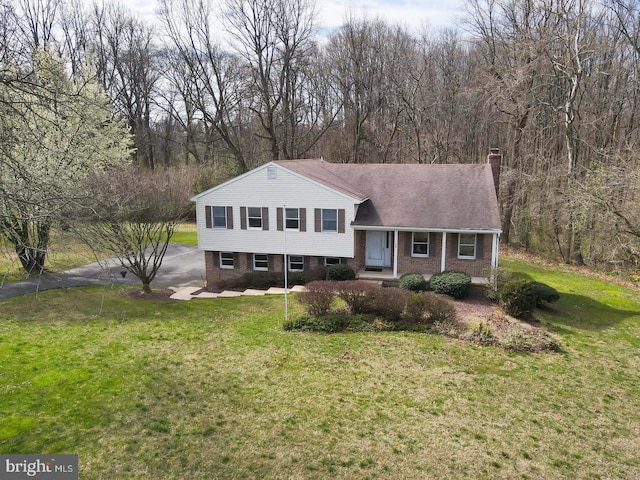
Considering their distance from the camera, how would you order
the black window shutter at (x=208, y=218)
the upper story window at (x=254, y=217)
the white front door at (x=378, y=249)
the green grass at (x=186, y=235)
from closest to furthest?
the upper story window at (x=254, y=217)
the white front door at (x=378, y=249)
the black window shutter at (x=208, y=218)
the green grass at (x=186, y=235)

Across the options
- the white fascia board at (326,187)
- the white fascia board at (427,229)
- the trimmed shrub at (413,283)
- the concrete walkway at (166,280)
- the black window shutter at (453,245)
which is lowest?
the concrete walkway at (166,280)

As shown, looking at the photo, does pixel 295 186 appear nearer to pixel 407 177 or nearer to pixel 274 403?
pixel 407 177

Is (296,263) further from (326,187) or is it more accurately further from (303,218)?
(326,187)

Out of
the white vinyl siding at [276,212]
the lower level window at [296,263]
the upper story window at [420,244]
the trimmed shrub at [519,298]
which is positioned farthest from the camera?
the lower level window at [296,263]

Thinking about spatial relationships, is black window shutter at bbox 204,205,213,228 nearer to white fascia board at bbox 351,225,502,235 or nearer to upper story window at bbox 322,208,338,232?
upper story window at bbox 322,208,338,232

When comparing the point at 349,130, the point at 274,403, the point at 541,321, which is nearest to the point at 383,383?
the point at 274,403

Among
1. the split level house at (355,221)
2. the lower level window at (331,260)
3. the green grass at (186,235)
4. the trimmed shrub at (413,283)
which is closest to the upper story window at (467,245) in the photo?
the split level house at (355,221)

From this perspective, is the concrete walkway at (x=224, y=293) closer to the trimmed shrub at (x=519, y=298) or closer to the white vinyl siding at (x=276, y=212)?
the white vinyl siding at (x=276, y=212)

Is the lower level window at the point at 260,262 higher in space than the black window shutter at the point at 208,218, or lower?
lower

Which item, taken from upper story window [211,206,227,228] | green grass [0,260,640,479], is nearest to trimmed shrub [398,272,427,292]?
green grass [0,260,640,479]
